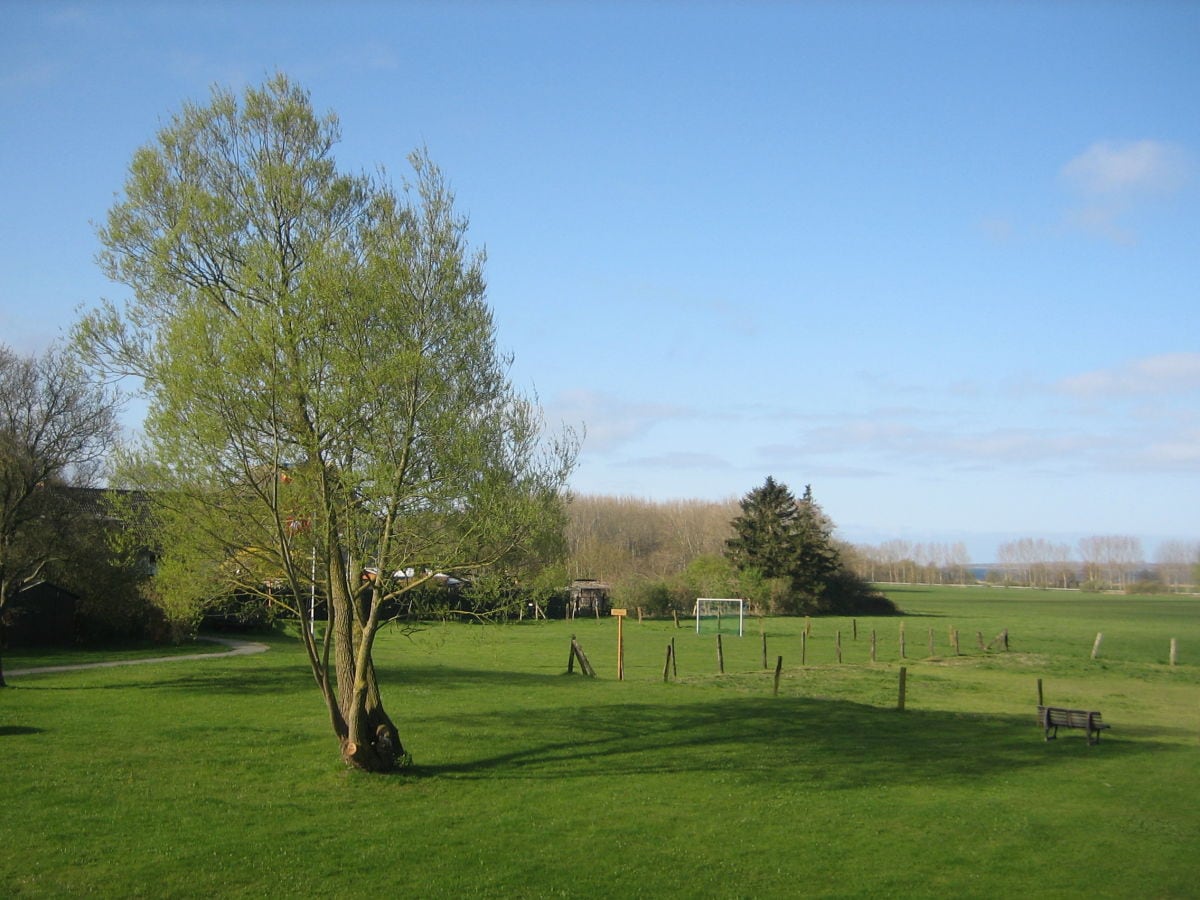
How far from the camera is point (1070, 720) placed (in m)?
20.9

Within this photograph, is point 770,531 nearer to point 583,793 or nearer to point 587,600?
point 587,600

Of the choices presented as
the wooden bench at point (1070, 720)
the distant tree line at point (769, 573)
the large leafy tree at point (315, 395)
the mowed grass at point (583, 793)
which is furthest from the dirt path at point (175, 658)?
the distant tree line at point (769, 573)

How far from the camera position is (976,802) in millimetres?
14938

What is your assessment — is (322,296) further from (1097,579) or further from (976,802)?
(1097,579)

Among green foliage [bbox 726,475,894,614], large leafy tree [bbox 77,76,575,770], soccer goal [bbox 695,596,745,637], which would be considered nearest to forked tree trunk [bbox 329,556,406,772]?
large leafy tree [bbox 77,76,575,770]

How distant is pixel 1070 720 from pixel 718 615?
36508 millimetres

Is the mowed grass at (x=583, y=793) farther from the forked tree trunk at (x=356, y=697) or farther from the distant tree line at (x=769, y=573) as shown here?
the distant tree line at (x=769, y=573)

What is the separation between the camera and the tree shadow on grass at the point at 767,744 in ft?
54.5

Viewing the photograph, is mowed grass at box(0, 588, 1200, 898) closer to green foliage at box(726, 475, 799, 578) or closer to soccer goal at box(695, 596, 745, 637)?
soccer goal at box(695, 596, 745, 637)

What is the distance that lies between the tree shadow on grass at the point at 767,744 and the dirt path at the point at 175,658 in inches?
598

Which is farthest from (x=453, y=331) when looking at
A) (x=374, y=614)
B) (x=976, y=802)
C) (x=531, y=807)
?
(x=976, y=802)

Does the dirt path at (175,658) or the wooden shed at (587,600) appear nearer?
the dirt path at (175,658)

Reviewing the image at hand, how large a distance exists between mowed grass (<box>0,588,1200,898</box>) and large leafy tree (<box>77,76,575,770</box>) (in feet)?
8.15

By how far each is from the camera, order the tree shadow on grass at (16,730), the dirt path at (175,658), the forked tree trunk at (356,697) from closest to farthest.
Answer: the forked tree trunk at (356,697)
the tree shadow on grass at (16,730)
the dirt path at (175,658)
